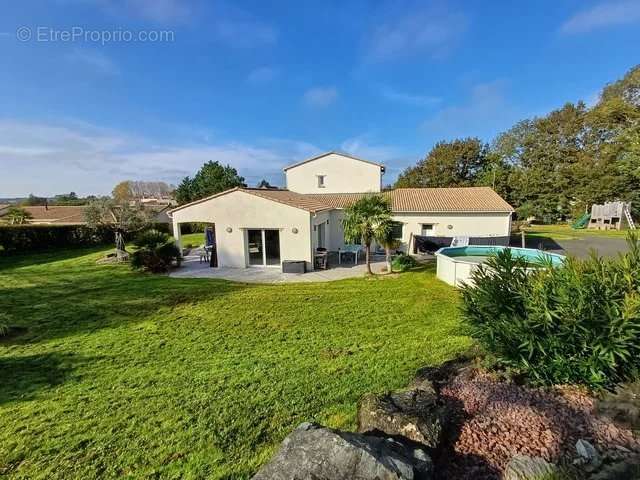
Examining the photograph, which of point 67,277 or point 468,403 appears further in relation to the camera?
point 67,277

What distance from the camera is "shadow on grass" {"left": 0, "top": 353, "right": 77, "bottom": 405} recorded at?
6.33 m

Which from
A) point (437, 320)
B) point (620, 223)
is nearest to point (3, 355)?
point (437, 320)

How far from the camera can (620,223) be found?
130ft

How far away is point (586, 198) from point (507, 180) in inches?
432

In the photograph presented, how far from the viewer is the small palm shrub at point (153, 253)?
1752 centimetres

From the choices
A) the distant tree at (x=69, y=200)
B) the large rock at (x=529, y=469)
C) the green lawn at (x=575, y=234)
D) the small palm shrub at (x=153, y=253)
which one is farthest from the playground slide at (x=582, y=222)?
the distant tree at (x=69, y=200)

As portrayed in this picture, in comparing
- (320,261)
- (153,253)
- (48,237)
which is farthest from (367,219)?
(48,237)

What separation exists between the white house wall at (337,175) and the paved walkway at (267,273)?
12.5m

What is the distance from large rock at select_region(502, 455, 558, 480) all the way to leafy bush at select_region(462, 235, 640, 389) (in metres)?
1.95

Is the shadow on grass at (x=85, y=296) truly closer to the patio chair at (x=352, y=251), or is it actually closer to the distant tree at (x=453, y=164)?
the patio chair at (x=352, y=251)

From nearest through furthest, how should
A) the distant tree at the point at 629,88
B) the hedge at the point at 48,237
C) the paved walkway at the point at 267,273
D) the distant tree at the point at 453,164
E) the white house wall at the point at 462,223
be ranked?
the paved walkway at the point at 267,273 → the white house wall at the point at 462,223 → the hedge at the point at 48,237 → the distant tree at the point at 629,88 → the distant tree at the point at 453,164

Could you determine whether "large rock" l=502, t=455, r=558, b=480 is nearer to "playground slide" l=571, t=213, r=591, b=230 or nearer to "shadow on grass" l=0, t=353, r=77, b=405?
"shadow on grass" l=0, t=353, r=77, b=405

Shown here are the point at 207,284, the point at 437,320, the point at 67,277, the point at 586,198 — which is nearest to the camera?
the point at 437,320

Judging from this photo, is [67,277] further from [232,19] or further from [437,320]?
[437,320]
